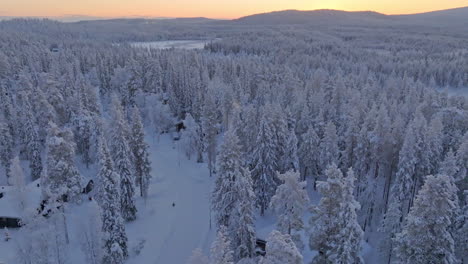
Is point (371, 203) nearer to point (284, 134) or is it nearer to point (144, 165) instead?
point (284, 134)

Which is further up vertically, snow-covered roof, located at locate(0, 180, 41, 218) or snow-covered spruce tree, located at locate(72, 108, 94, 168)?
snow-covered spruce tree, located at locate(72, 108, 94, 168)

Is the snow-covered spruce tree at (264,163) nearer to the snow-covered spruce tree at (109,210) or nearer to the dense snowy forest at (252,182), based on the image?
the dense snowy forest at (252,182)

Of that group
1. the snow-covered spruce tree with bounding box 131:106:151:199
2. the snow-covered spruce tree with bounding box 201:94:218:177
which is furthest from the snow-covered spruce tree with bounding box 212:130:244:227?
the snow-covered spruce tree with bounding box 201:94:218:177

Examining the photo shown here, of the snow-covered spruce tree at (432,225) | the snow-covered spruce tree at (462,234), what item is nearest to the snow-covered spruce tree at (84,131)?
the snow-covered spruce tree at (432,225)

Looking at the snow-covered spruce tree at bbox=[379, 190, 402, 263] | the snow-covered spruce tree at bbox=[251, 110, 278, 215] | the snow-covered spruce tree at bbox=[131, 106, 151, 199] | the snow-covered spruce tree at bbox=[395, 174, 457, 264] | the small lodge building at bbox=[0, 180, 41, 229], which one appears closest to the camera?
the snow-covered spruce tree at bbox=[395, 174, 457, 264]

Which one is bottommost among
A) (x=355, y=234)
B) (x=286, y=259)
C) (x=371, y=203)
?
(x=371, y=203)

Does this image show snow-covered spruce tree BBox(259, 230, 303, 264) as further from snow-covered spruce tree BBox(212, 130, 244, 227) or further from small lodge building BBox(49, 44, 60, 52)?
small lodge building BBox(49, 44, 60, 52)

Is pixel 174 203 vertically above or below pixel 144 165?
below

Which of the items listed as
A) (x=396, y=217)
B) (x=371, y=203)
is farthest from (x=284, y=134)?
(x=396, y=217)
